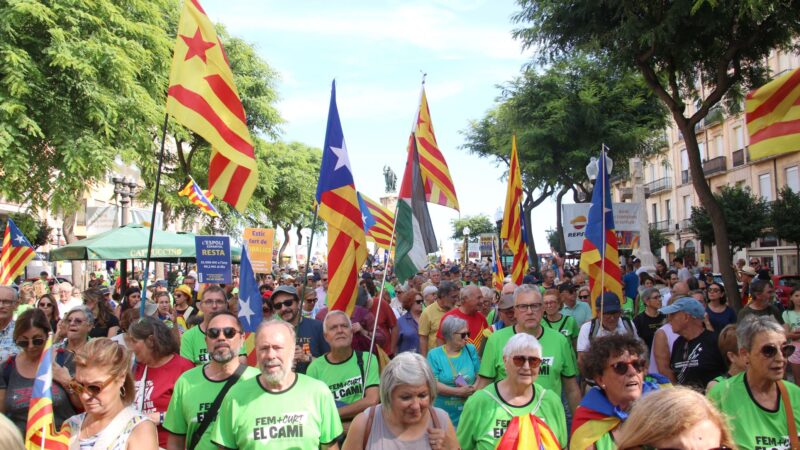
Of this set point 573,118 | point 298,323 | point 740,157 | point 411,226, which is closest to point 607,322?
point 411,226

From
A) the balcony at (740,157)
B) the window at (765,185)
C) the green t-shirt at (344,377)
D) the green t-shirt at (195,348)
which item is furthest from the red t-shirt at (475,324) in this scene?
the balcony at (740,157)

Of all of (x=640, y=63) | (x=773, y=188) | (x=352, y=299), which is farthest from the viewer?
(x=773, y=188)

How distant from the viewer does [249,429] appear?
3.74m

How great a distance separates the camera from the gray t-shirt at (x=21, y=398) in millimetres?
4723

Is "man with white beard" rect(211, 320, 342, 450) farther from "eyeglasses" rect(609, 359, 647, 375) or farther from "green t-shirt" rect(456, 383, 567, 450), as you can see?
"eyeglasses" rect(609, 359, 647, 375)

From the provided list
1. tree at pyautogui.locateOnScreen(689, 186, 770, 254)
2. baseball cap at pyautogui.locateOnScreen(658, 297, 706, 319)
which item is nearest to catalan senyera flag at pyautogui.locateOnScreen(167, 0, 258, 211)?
baseball cap at pyautogui.locateOnScreen(658, 297, 706, 319)

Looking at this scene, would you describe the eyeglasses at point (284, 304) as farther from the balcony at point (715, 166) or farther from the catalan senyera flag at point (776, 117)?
the balcony at point (715, 166)

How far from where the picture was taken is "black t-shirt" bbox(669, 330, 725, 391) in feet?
18.6

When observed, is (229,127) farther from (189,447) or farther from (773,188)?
(773,188)

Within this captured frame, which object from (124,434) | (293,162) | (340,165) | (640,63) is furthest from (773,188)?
(124,434)

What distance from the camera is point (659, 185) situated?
57.2m

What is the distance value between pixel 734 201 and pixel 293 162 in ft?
90.3

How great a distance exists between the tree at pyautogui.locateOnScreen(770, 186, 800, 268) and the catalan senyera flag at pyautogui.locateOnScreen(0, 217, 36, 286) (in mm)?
27280

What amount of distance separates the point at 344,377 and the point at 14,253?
9212 mm
